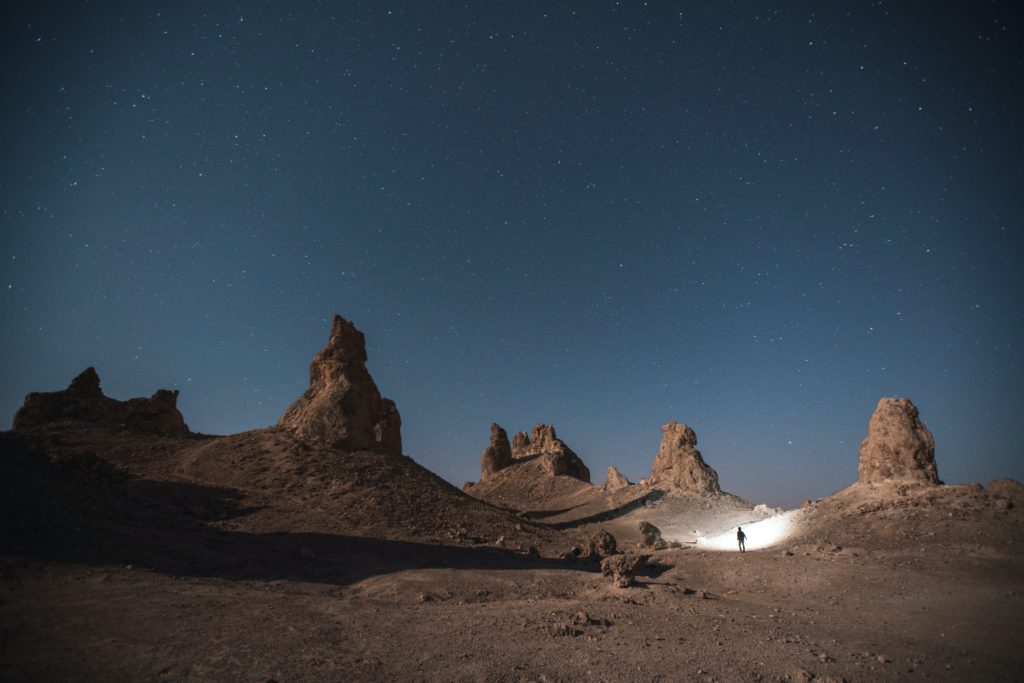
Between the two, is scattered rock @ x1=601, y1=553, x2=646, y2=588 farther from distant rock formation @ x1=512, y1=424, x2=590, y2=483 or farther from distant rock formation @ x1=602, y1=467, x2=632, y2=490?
distant rock formation @ x1=512, y1=424, x2=590, y2=483

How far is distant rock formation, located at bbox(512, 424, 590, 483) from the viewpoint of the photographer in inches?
2537

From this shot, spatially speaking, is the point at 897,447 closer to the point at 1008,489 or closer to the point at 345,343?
the point at 1008,489

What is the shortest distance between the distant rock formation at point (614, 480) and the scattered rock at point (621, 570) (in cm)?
3560

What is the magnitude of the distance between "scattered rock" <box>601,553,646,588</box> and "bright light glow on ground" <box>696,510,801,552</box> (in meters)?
12.0

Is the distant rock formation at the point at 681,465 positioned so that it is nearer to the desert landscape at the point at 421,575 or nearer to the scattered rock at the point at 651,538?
the desert landscape at the point at 421,575

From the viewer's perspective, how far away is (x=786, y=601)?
51.0 feet

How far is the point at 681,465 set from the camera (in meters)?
47.6

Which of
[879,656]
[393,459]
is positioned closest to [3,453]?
[393,459]

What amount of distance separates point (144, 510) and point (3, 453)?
16.5 ft

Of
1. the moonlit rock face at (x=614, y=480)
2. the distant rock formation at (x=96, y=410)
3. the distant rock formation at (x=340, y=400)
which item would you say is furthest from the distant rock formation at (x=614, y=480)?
the distant rock formation at (x=96, y=410)

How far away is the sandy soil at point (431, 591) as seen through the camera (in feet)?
28.9

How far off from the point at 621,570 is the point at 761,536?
654 inches

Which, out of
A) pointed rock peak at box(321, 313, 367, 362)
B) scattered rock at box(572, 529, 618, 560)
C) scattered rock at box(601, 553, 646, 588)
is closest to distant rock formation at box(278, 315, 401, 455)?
pointed rock peak at box(321, 313, 367, 362)

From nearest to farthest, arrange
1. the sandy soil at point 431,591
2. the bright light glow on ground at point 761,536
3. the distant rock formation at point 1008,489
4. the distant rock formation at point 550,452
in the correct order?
1. the sandy soil at point 431,591
2. the distant rock formation at point 1008,489
3. the bright light glow on ground at point 761,536
4. the distant rock formation at point 550,452
